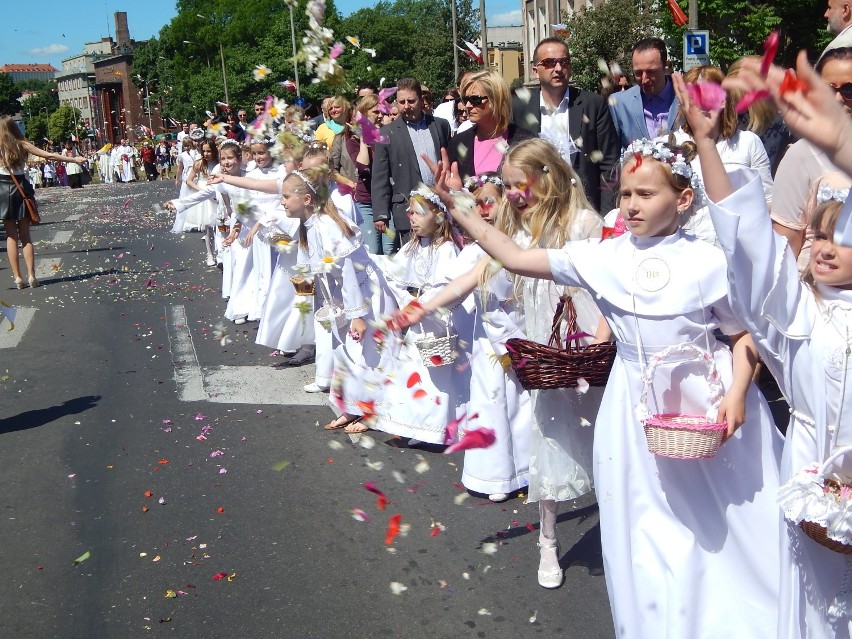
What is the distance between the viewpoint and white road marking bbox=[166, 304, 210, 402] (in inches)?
301

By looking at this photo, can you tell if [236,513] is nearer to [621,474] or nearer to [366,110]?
[621,474]

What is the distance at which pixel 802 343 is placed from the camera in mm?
2805

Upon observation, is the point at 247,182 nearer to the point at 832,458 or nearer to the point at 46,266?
the point at 832,458

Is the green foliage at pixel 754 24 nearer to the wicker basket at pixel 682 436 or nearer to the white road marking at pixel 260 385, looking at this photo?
the white road marking at pixel 260 385

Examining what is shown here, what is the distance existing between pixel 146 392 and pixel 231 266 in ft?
11.3

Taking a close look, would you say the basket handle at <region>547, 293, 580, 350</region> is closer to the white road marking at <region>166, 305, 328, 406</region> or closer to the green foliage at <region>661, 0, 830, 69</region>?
the white road marking at <region>166, 305, 328, 406</region>

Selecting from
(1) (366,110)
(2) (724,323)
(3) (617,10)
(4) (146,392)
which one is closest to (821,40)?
(3) (617,10)

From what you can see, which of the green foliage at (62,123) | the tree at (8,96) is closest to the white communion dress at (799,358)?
the green foliage at (62,123)

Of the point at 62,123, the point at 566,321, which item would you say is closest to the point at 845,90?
the point at 566,321

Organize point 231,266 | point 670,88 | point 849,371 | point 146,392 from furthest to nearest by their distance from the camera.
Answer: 1. point 231,266
2. point 146,392
3. point 670,88
4. point 849,371

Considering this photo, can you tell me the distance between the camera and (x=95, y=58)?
15375 cm

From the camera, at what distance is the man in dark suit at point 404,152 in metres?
9.02

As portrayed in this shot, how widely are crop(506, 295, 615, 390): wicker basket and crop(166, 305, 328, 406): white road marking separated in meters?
3.56

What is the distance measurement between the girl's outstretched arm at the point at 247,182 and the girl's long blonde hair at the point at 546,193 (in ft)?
12.6
